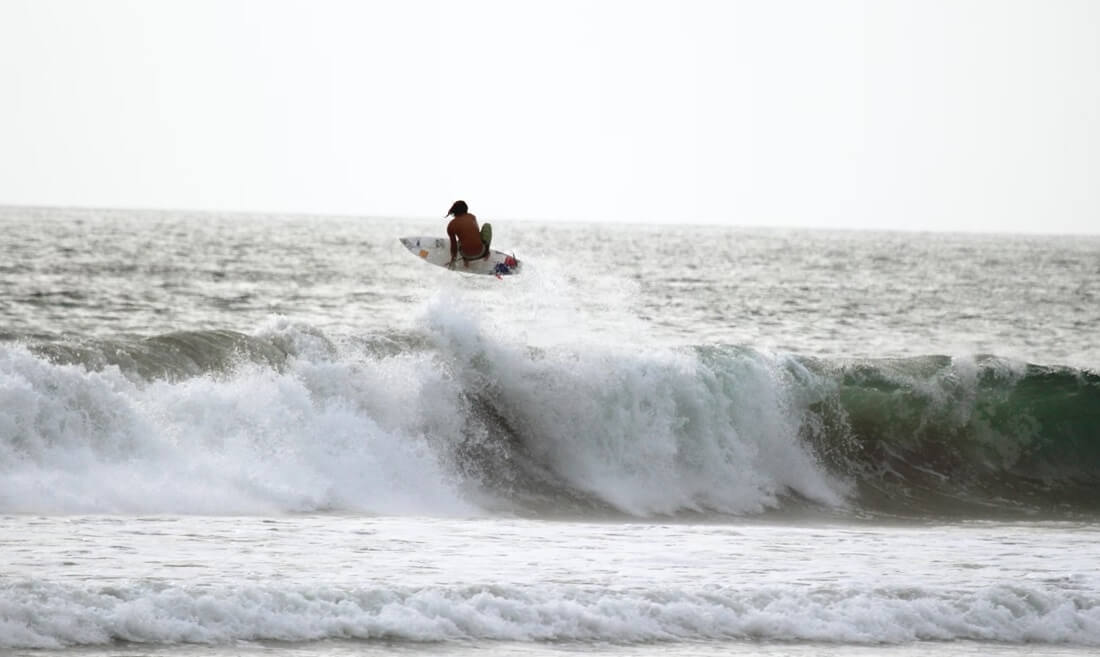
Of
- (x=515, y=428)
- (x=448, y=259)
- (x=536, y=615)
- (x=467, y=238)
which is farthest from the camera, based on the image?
(x=448, y=259)

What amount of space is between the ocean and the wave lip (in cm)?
3

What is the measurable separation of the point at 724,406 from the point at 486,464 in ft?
12.9

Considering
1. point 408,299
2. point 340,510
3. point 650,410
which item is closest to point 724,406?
point 650,410

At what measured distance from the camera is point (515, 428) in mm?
20609

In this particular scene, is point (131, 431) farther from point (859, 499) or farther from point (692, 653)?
point (859, 499)

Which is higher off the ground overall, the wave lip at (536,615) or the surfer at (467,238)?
the surfer at (467,238)

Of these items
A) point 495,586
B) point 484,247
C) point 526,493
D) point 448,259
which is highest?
point 484,247

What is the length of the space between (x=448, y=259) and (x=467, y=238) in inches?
20.6

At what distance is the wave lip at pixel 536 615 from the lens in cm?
1130

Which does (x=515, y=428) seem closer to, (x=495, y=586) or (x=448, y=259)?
(x=448, y=259)

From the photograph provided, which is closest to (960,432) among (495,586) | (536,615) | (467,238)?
(467,238)

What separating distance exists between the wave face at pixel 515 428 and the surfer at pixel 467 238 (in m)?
0.91

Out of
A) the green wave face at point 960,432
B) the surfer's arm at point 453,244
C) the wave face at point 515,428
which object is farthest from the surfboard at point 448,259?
the green wave face at point 960,432

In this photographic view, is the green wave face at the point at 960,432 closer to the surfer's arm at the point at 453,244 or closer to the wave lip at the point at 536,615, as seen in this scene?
the surfer's arm at the point at 453,244
